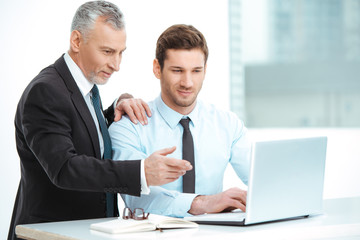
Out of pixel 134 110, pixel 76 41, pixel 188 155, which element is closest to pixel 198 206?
pixel 188 155

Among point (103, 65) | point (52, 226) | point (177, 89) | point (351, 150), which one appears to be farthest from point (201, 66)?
point (351, 150)

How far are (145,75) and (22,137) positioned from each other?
2.74 metres

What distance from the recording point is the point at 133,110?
2498 millimetres

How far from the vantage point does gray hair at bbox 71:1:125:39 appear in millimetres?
2215

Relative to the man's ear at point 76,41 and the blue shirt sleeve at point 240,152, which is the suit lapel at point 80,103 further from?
the blue shirt sleeve at point 240,152

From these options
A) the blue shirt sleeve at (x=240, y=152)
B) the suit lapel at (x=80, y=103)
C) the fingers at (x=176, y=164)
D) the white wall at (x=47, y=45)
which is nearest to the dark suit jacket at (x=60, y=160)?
the suit lapel at (x=80, y=103)

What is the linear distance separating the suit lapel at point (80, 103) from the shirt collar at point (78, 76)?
0.10 ft

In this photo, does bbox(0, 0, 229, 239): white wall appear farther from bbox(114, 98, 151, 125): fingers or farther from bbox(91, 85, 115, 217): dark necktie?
bbox(91, 85, 115, 217): dark necktie

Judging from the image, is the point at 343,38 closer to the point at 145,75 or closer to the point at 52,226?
the point at 145,75

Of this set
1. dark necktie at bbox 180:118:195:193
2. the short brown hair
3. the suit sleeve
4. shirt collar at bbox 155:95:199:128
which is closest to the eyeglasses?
the suit sleeve

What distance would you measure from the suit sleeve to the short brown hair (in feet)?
2.13

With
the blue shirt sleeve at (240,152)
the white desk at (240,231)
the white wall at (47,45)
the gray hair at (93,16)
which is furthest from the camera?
the white wall at (47,45)

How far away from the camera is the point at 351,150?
5.14 m

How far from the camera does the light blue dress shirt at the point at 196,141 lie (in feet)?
7.70
